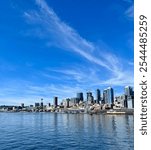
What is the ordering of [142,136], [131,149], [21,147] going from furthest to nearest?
[21,147]
[131,149]
[142,136]

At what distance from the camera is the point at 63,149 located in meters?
58.8

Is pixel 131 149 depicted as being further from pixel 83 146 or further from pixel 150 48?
pixel 150 48

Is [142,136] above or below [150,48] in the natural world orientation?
below

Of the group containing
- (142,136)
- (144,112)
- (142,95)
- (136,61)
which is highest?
(136,61)

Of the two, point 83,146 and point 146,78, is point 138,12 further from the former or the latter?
point 83,146

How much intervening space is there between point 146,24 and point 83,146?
58.0 m

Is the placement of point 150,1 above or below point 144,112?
above

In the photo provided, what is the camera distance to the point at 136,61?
7953mm

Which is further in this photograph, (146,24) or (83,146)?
(83,146)

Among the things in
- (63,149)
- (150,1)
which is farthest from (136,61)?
(63,149)

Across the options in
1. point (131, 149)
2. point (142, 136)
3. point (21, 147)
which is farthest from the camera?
point (21, 147)

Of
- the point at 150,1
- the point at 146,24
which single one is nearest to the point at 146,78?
the point at 146,24

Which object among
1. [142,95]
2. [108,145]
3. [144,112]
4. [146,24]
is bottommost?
[108,145]

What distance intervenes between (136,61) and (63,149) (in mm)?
53434
